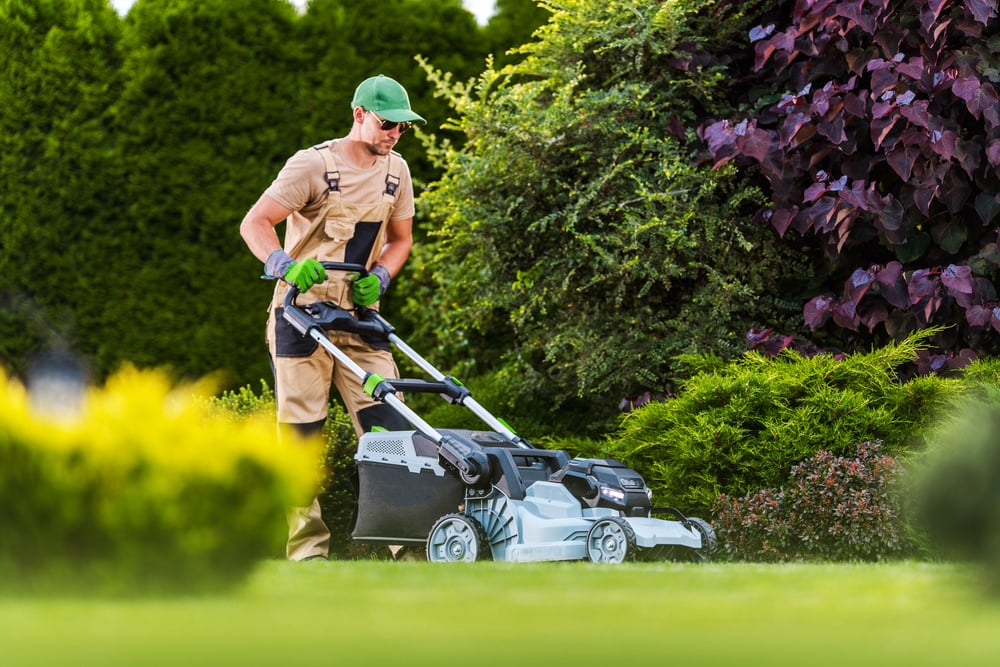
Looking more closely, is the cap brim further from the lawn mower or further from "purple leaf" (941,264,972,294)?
"purple leaf" (941,264,972,294)

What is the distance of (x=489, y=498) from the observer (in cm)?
501

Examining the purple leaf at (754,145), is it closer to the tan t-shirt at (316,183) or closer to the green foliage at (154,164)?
the tan t-shirt at (316,183)

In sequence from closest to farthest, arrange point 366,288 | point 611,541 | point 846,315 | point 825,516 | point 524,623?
point 524,623
point 611,541
point 825,516
point 366,288
point 846,315

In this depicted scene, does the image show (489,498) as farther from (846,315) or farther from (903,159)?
(903,159)

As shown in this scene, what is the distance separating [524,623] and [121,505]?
1.03 m

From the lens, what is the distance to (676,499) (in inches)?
236

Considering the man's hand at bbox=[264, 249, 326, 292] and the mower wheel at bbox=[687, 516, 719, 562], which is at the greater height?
the man's hand at bbox=[264, 249, 326, 292]

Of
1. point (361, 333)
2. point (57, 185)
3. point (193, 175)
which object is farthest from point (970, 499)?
point (57, 185)

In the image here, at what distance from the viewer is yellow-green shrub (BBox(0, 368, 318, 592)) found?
3.03m

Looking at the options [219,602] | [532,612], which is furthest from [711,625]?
[219,602]

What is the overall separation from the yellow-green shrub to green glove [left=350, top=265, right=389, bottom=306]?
268 cm

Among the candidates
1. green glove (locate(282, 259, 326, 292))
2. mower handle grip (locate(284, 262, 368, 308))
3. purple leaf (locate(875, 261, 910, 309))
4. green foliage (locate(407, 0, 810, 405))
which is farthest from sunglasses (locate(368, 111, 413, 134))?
purple leaf (locate(875, 261, 910, 309))

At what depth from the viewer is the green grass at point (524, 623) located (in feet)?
7.60

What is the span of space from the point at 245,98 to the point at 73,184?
4.66 feet
